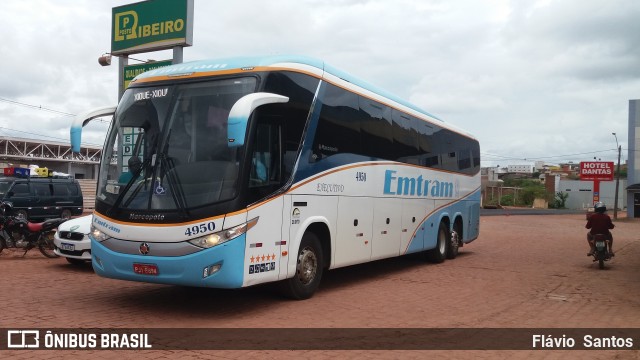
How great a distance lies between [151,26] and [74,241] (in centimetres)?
709

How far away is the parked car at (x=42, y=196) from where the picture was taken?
23.0m

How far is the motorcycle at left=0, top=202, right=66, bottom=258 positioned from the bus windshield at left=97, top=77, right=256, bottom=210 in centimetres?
597

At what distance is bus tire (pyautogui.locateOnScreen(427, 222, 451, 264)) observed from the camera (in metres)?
15.3

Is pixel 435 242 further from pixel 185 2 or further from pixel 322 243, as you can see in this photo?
pixel 185 2

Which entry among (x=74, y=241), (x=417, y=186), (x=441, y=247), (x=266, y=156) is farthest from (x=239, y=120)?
(x=441, y=247)

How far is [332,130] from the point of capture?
31.7ft

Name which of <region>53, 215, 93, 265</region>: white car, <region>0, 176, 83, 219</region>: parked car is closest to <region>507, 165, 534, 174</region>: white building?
<region>0, 176, 83, 219</region>: parked car

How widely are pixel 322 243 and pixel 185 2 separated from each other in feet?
29.0

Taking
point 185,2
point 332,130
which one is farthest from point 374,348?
point 185,2

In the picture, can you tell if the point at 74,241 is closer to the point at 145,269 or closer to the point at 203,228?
the point at 145,269

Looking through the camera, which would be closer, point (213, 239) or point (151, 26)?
point (213, 239)

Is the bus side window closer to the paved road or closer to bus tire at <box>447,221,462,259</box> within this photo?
the paved road

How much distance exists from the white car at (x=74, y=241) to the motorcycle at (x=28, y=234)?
4.26 ft

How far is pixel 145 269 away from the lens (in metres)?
7.62
